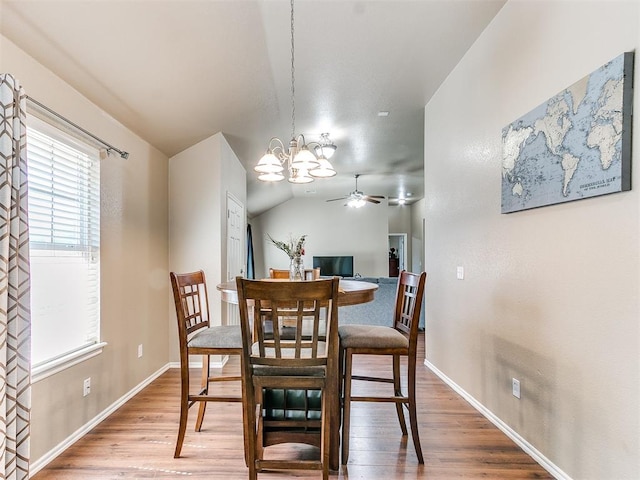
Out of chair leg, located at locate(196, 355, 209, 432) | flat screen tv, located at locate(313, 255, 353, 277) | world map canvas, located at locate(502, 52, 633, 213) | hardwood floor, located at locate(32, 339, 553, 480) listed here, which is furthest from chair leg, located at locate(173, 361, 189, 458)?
flat screen tv, located at locate(313, 255, 353, 277)

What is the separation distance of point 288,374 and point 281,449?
851mm

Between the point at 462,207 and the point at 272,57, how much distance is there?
2007 millimetres

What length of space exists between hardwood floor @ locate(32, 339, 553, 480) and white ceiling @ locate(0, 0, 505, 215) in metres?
2.19

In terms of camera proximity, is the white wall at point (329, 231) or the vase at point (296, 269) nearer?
the vase at point (296, 269)

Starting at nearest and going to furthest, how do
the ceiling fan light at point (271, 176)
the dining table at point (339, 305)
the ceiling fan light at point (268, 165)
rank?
1. the dining table at point (339, 305)
2. the ceiling fan light at point (268, 165)
3. the ceiling fan light at point (271, 176)

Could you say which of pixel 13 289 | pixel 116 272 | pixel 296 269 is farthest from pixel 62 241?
pixel 296 269

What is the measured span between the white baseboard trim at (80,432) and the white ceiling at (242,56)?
2.04 metres

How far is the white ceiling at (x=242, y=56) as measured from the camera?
1968 mm

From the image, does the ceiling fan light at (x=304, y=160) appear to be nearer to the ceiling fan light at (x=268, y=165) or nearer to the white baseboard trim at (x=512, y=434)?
the ceiling fan light at (x=268, y=165)

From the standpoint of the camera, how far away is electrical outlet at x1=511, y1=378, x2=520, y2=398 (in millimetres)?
2217

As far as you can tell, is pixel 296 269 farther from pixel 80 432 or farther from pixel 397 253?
pixel 397 253

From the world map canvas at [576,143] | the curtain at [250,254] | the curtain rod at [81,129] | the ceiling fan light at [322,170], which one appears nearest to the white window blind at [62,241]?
the curtain rod at [81,129]

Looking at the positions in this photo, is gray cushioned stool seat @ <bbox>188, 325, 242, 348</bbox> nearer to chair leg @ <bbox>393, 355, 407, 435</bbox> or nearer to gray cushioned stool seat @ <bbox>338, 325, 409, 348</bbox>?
gray cushioned stool seat @ <bbox>338, 325, 409, 348</bbox>

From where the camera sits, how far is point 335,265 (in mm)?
9109
